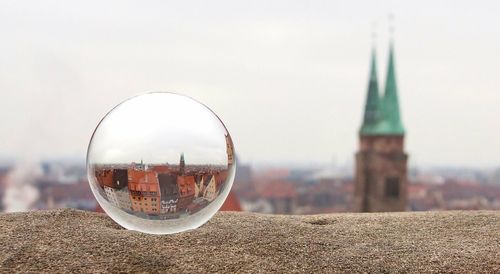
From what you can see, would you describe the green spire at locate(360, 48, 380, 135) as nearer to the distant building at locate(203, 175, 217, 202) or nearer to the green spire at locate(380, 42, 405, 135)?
the green spire at locate(380, 42, 405, 135)

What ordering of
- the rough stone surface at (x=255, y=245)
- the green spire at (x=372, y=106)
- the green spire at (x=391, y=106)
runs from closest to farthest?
the rough stone surface at (x=255, y=245) < the green spire at (x=391, y=106) < the green spire at (x=372, y=106)

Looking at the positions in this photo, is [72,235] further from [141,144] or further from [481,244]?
[481,244]

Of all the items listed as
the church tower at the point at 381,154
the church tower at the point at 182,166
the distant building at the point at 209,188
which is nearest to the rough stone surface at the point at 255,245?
the distant building at the point at 209,188

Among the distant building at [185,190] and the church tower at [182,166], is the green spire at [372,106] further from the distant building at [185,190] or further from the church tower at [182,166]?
the church tower at [182,166]

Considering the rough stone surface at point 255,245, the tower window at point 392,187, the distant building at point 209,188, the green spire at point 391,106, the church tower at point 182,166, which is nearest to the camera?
the church tower at point 182,166

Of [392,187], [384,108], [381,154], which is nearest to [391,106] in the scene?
[384,108]

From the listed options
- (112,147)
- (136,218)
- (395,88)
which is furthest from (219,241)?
(395,88)
